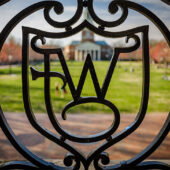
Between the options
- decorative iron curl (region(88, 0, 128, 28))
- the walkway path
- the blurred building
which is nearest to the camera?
decorative iron curl (region(88, 0, 128, 28))

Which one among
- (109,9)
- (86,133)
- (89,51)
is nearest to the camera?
(109,9)

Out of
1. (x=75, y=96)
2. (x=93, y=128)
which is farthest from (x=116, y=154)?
(x=75, y=96)

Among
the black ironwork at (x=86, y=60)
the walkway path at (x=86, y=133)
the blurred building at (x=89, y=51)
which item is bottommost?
the walkway path at (x=86, y=133)

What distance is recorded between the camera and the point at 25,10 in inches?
26.3

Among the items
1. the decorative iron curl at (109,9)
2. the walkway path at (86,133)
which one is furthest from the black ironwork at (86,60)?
the walkway path at (86,133)

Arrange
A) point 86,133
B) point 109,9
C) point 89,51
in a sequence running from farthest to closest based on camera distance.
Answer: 1. point 86,133
2. point 89,51
3. point 109,9

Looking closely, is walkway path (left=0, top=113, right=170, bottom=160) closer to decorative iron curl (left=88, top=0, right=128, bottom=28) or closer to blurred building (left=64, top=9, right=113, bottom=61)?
blurred building (left=64, top=9, right=113, bottom=61)

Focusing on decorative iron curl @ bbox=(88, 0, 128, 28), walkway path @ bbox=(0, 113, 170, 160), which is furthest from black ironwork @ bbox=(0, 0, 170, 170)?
walkway path @ bbox=(0, 113, 170, 160)

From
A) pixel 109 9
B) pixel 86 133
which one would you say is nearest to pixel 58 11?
pixel 109 9

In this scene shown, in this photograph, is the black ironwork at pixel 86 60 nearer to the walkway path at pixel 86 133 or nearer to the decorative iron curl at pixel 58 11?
the decorative iron curl at pixel 58 11

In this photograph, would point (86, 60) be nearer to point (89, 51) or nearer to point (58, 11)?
point (89, 51)

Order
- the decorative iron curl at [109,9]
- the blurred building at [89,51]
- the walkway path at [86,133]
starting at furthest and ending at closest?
the walkway path at [86,133] → the blurred building at [89,51] → the decorative iron curl at [109,9]

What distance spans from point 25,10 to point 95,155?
60 centimetres

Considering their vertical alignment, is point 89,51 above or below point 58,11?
below
